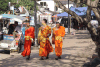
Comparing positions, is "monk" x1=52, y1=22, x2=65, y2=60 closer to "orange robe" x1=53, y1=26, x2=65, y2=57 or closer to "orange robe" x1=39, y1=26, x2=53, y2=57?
"orange robe" x1=53, y1=26, x2=65, y2=57

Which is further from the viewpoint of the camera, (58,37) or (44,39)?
(58,37)

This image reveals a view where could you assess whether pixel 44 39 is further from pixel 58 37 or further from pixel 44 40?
pixel 58 37

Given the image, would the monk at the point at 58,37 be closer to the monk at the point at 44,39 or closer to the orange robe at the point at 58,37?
the orange robe at the point at 58,37

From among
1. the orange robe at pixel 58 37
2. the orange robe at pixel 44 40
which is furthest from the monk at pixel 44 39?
the orange robe at pixel 58 37

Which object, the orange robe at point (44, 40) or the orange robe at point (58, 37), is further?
the orange robe at point (58, 37)

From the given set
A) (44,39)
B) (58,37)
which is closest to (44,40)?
(44,39)

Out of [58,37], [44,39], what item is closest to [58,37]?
[58,37]

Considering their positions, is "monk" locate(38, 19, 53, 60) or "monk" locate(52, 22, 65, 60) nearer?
"monk" locate(38, 19, 53, 60)

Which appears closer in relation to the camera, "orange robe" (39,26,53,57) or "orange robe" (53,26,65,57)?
"orange robe" (39,26,53,57)

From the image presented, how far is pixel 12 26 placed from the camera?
14.4 meters

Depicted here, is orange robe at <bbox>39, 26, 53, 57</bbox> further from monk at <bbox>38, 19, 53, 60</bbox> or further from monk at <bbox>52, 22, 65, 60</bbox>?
monk at <bbox>52, 22, 65, 60</bbox>

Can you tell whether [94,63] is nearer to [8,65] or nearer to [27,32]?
[8,65]

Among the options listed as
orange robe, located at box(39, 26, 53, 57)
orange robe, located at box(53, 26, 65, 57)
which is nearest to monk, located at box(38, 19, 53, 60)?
orange robe, located at box(39, 26, 53, 57)

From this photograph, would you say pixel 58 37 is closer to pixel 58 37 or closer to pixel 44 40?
pixel 58 37
